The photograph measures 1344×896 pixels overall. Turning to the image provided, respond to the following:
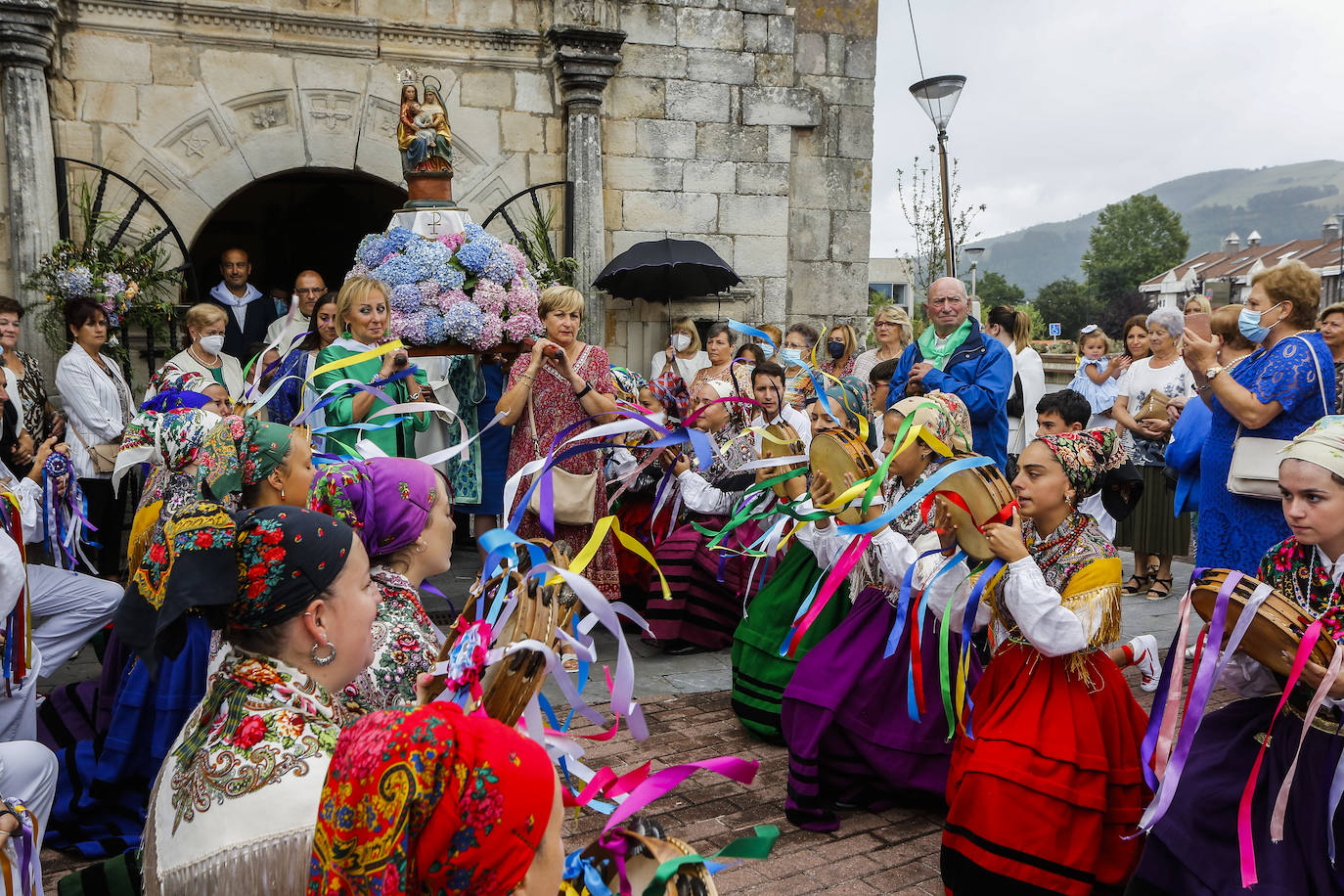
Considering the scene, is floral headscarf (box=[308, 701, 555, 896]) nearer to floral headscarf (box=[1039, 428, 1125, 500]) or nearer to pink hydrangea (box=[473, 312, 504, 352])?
floral headscarf (box=[1039, 428, 1125, 500])

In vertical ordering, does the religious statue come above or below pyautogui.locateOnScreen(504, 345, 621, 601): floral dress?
above

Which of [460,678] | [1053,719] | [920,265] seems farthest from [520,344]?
[920,265]

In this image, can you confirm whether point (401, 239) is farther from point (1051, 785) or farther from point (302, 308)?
point (1051, 785)

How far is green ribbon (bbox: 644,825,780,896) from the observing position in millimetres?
1782

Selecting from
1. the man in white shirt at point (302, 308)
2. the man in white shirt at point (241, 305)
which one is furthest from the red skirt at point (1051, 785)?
the man in white shirt at point (241, 305)

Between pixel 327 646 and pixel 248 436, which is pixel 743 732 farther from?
pixel 327 646

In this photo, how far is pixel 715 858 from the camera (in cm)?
191

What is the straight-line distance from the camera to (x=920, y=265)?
15484 millimetres

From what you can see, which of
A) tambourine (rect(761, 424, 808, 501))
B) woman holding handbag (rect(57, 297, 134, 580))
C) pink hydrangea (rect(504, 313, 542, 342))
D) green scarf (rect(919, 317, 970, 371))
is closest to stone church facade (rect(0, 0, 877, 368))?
woman holding handbag (rect(57, 297, 134, 580))

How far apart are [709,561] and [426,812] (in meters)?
4.68

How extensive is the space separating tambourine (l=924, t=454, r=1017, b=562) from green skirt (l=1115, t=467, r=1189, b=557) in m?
4.83

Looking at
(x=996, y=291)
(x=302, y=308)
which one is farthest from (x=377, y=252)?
(x=996, y=291)

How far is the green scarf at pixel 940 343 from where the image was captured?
5.94m

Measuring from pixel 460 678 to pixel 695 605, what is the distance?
13.8ft
